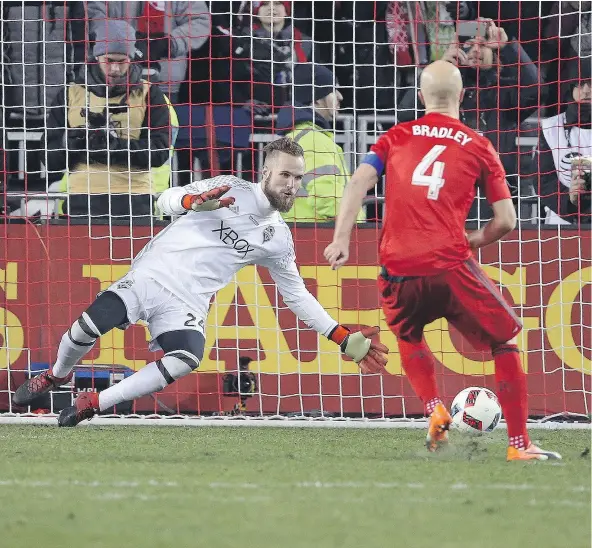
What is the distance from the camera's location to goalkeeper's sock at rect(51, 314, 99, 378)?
21.3 ft

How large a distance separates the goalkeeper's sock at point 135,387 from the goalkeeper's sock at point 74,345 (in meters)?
0.33

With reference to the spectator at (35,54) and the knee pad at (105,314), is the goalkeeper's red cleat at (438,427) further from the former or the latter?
the spectator at (35,54)

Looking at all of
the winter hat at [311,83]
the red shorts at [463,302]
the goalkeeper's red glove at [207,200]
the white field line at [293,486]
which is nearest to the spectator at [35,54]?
the winter hat at [311,83]

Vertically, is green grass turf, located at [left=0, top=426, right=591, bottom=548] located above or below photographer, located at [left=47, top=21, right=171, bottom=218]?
below

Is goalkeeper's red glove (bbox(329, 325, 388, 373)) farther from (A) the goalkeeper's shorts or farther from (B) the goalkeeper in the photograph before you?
(A) the goalkeeper's shorts

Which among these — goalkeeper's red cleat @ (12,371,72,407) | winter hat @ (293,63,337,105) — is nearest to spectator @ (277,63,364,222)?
winter hat @ (293,63,337,105)

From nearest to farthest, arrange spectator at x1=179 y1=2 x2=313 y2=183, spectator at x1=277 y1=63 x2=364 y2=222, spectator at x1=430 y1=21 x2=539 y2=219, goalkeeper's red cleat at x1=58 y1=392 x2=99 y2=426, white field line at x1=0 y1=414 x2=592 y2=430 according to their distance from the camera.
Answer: goalkeeper's red cleat at x1=58 y1=392 x2=99 y2=426 → white field line at x1=0 y1=414 x2=592 y2=430 → spectator at x1=277 y1=63 x2=364 y2=222 → spectator at x1=430 y1=21 x2=539 y2=219 → spectator at x1=179 y1=2 x2=313 y2=183

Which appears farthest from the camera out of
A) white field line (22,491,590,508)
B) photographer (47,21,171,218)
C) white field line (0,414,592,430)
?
photographer (47,21,171,218)

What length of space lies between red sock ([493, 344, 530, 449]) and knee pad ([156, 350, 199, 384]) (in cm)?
178

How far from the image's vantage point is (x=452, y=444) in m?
5.84

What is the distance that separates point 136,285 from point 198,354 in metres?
0.54

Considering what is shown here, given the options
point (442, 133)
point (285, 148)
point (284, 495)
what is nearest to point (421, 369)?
point (442, 133)

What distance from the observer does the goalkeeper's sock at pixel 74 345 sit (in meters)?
6.50

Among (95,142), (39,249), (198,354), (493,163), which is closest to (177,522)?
(493,163)
